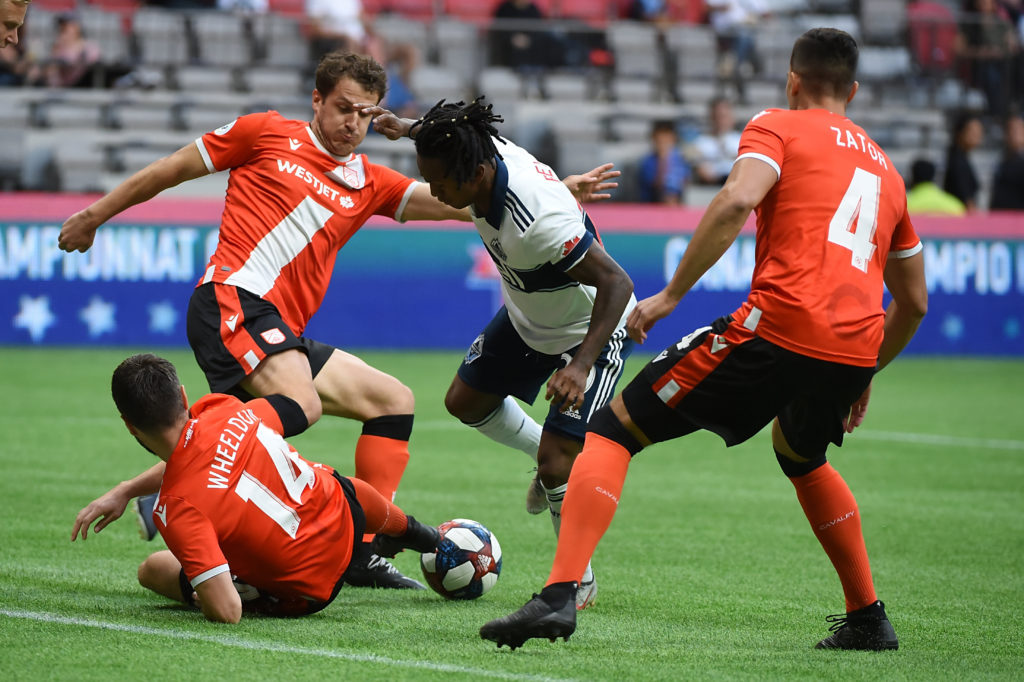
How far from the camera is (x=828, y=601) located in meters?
5.63

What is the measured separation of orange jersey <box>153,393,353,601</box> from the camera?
4.55 meters

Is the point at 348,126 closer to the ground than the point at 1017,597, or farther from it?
farther from it

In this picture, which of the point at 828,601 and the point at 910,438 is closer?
the point at 828,601

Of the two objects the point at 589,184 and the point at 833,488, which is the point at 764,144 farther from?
the point at 589,184

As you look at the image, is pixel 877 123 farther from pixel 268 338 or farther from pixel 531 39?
pixel 268 338

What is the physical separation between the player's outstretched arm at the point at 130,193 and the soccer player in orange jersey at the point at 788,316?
232cm

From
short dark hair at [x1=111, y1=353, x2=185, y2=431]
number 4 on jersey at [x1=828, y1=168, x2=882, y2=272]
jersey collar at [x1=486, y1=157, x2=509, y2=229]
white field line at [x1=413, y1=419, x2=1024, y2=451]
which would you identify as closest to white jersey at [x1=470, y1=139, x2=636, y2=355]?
jersey collar at [x1=486, y1=157, x2=509, y2=229]

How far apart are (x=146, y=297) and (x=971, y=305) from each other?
32.3ft

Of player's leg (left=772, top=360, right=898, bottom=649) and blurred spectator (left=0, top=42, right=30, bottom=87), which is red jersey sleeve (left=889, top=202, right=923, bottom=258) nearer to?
player's leg (left=772, top=360, right=898, bottom=649)

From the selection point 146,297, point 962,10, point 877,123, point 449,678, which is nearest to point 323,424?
point 146,297

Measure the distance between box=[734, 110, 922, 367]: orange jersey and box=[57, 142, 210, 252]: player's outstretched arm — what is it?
255 cm

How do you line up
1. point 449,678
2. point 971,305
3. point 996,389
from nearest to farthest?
point 449,678, point 996,389, point 971,305

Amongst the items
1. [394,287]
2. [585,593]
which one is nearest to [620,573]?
[585,593]

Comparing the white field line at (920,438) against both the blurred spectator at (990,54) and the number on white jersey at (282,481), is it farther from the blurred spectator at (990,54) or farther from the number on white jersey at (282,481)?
the blurred spectator at (990,54)
